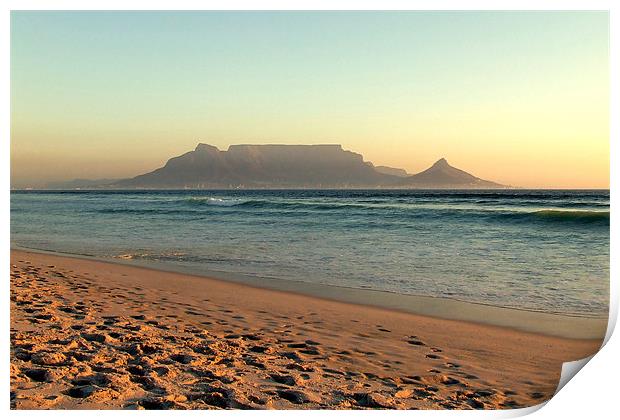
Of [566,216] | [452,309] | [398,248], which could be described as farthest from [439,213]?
[452,309]

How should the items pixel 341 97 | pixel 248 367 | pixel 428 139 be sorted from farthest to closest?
pixel 428 139, pixel 341 97, pixel 248 367

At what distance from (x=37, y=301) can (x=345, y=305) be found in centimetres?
260

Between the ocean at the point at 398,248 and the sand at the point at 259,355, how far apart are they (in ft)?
4.12

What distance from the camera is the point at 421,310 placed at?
4480 millimetres

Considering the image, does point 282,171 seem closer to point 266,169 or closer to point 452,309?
point 266,169

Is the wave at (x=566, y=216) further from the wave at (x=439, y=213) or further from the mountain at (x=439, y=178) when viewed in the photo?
the mountain at (x=439, y=178)

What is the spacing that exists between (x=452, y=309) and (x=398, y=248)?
4354 millimetres

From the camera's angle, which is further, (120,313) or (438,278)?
(438,278)

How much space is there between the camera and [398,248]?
350 inches

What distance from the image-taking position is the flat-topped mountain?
2009cm

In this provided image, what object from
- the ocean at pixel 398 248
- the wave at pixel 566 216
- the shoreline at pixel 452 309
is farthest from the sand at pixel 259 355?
the wave at pixel 566 216

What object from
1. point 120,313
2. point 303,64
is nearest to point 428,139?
point 303,64
